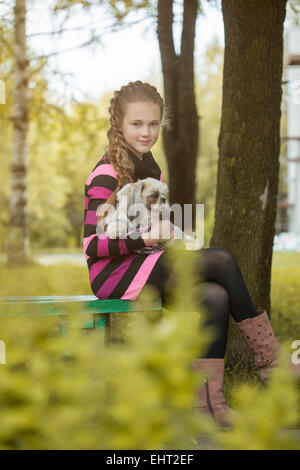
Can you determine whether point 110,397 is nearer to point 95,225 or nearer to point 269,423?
point 269,423

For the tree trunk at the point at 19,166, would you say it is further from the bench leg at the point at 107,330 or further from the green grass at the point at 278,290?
the bench leg at the point at 107,330

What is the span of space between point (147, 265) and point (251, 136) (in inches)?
59.4

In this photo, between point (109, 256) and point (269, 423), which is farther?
point (109, 256)

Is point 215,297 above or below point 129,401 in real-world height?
below

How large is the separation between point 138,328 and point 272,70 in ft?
11.0

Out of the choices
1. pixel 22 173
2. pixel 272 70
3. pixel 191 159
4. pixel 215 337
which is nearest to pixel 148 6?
pixel 191 159

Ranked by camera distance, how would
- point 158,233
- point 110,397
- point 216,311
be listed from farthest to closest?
1. point 158,233
2. point 216,311
3. point 110,397

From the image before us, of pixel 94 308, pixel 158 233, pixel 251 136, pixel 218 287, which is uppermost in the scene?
pixel 251 136

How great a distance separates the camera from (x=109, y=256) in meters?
3.01

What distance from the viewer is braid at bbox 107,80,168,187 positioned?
3.13 meters

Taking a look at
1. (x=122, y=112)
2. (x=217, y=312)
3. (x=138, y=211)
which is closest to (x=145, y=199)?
(x=138, y=211)

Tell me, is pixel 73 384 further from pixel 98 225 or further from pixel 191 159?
pixel 191 159

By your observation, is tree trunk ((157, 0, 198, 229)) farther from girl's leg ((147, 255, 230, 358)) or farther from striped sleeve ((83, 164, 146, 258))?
girl's leg ((147, 255, 230, 358))
